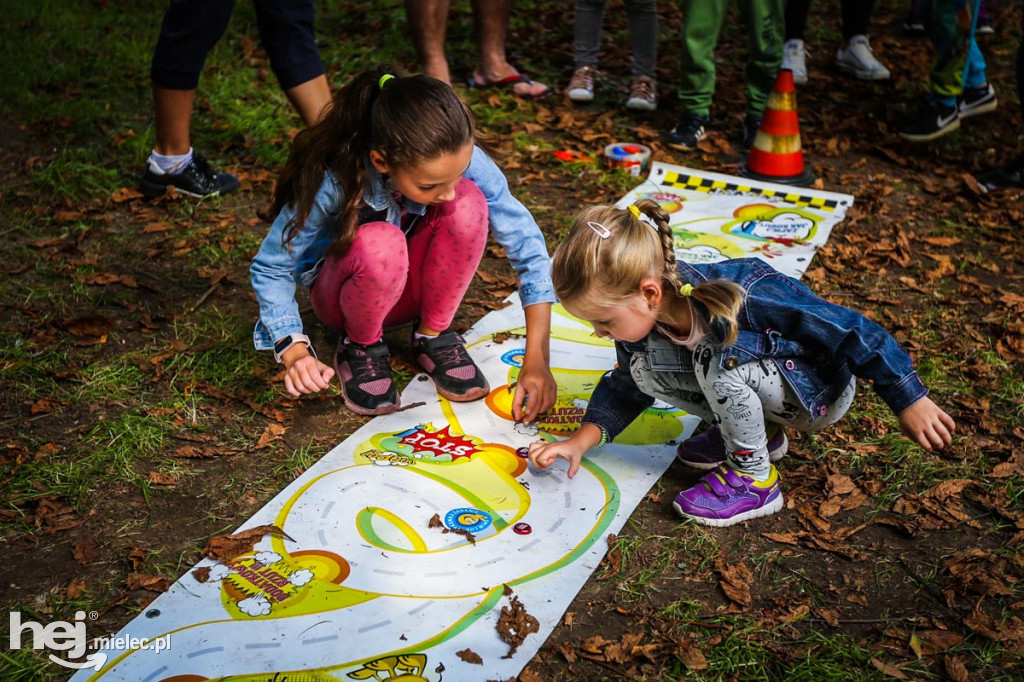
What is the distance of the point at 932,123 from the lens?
484 centimetres

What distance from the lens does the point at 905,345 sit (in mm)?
3150

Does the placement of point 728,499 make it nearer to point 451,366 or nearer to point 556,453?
point 556,453

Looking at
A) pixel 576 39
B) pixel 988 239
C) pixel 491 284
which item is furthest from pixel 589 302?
pixel 576 39

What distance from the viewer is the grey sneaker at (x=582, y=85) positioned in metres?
5.25

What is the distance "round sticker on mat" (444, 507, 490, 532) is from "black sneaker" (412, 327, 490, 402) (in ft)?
1.75

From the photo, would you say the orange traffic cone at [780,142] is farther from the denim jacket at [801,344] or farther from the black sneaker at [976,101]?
the denim jacket at [801,344]

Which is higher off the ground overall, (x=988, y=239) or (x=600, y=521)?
(x=600, y=521)

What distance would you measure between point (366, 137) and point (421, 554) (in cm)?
109

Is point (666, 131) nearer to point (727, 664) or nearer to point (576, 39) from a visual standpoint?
point (576, 39)

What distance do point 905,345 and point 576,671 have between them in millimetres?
1780

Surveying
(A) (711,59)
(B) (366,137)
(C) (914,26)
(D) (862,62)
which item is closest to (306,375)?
(B) (366,137)

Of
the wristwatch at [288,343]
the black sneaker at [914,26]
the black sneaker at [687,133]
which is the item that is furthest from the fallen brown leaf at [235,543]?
the black sneaker at [914,26]

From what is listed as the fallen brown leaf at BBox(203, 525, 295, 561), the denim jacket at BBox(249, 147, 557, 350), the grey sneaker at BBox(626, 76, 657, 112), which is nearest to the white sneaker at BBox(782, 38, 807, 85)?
the grey sneaker at BBox(626, 76, 657, 112)

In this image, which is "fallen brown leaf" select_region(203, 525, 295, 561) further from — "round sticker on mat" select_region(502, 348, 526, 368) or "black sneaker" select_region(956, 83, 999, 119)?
"black sneaker" select_region(956, 83, 999, 119)
